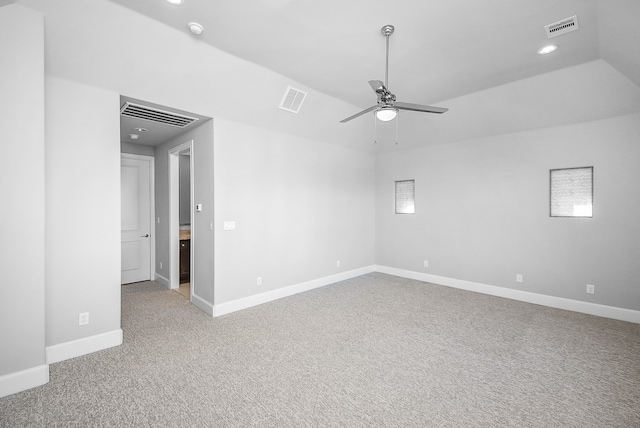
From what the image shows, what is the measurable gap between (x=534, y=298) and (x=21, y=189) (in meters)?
6.15

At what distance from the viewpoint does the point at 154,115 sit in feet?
12.0

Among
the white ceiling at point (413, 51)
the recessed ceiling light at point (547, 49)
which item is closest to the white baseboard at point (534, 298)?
the white ceiling at point (413, 51)

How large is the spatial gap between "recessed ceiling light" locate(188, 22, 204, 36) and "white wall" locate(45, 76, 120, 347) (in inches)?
43.7

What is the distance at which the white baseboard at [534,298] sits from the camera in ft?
12.3

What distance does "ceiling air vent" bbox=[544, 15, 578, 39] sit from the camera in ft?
8.41

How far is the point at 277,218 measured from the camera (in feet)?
15.2

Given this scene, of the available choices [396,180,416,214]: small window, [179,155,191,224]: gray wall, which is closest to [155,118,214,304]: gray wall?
[179,155,191,224]: gray wall

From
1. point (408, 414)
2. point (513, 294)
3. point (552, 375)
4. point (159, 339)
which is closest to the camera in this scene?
point (408, 414)

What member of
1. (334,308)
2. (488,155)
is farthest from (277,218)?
(488,155)

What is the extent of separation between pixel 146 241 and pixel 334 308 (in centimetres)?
393

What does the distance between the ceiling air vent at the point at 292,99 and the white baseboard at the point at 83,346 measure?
337 centimetres

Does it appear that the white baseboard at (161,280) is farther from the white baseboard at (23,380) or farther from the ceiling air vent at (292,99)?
the ceiling air vent at (292,99)

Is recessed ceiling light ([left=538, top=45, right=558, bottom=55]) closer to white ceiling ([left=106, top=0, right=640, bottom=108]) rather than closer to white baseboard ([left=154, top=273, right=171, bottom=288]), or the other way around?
white ceiling ([left=106, top=0, right=640, bottom=108])

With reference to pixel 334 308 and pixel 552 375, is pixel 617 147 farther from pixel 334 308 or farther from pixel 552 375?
pixel 334 308
